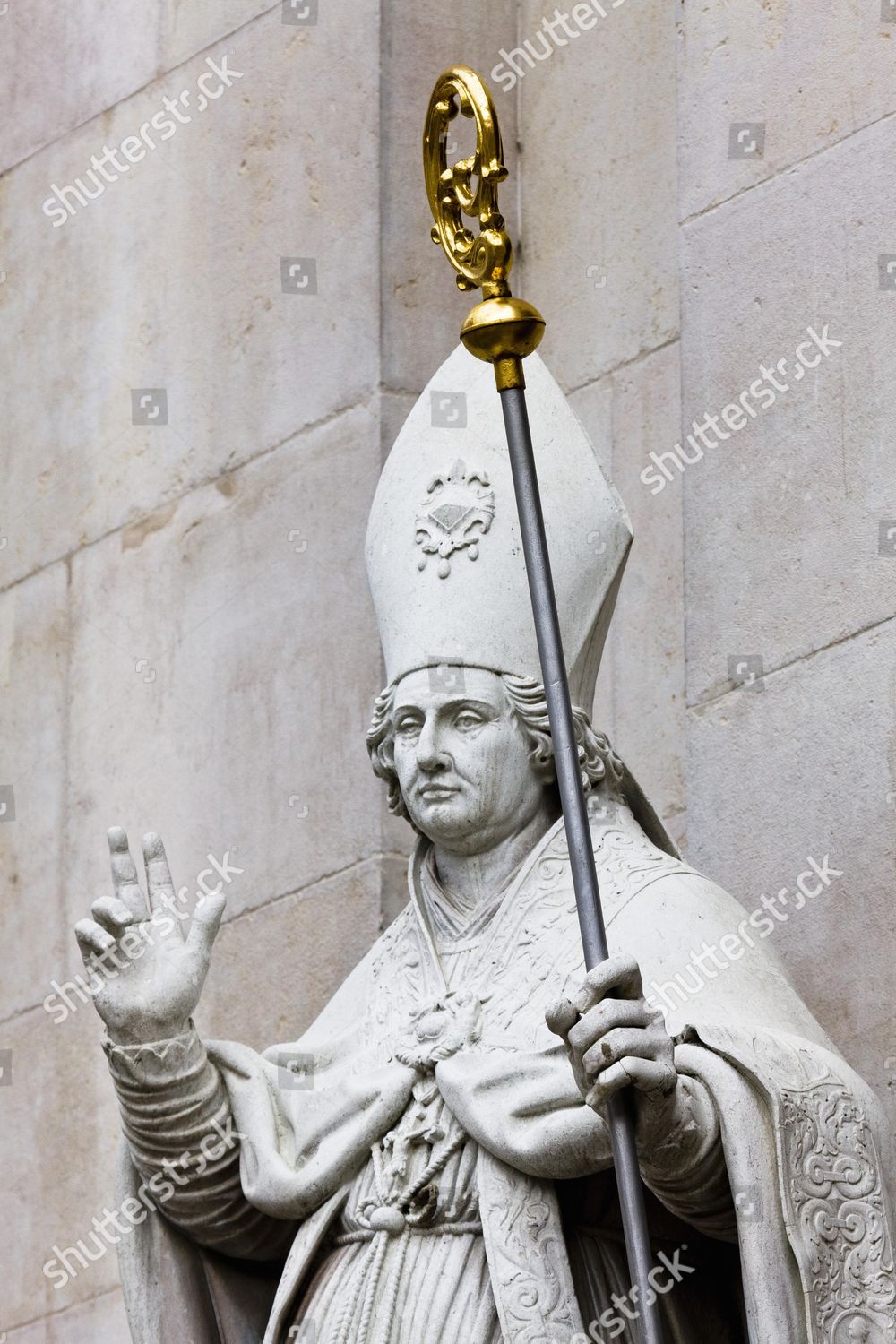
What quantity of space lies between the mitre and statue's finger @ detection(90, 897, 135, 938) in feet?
1.99

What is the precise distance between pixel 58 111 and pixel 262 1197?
11.3ft

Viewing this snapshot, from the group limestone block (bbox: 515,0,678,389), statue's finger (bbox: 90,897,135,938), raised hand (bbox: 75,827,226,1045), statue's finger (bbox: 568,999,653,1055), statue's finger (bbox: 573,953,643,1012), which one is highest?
limestone block (bbox: 515,0,678,389)

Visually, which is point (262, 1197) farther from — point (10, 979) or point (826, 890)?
point (10, 979)

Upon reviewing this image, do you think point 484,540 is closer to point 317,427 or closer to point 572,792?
point 572,792

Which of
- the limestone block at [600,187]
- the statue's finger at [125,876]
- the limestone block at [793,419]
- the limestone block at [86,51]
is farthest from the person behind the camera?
the limestone block at [86,51]

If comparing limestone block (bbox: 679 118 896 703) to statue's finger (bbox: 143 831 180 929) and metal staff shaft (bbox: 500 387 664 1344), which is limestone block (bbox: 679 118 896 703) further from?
statue's finger (bbox: 143 831 180 929)

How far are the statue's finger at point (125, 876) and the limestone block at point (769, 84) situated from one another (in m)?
1.78

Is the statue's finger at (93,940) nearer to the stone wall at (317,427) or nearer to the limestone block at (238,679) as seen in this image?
the stone wall at (317,427)

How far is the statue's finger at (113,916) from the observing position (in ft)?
19.9

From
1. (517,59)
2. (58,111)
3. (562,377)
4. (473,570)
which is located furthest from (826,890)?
(58,111)

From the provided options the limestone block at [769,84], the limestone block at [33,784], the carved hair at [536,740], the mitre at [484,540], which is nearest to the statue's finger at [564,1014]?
the carved hair at [536,740]

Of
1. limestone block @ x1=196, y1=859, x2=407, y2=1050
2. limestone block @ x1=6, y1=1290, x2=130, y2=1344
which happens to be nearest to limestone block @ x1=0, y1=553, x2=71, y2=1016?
limestone block @ x1=196, y1=859, x2=407, y2=1050

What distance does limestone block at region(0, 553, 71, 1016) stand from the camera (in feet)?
27.1

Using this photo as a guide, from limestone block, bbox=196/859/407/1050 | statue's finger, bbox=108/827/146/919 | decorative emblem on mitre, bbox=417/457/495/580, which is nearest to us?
statue's finger, bbox=108/827/146/919
